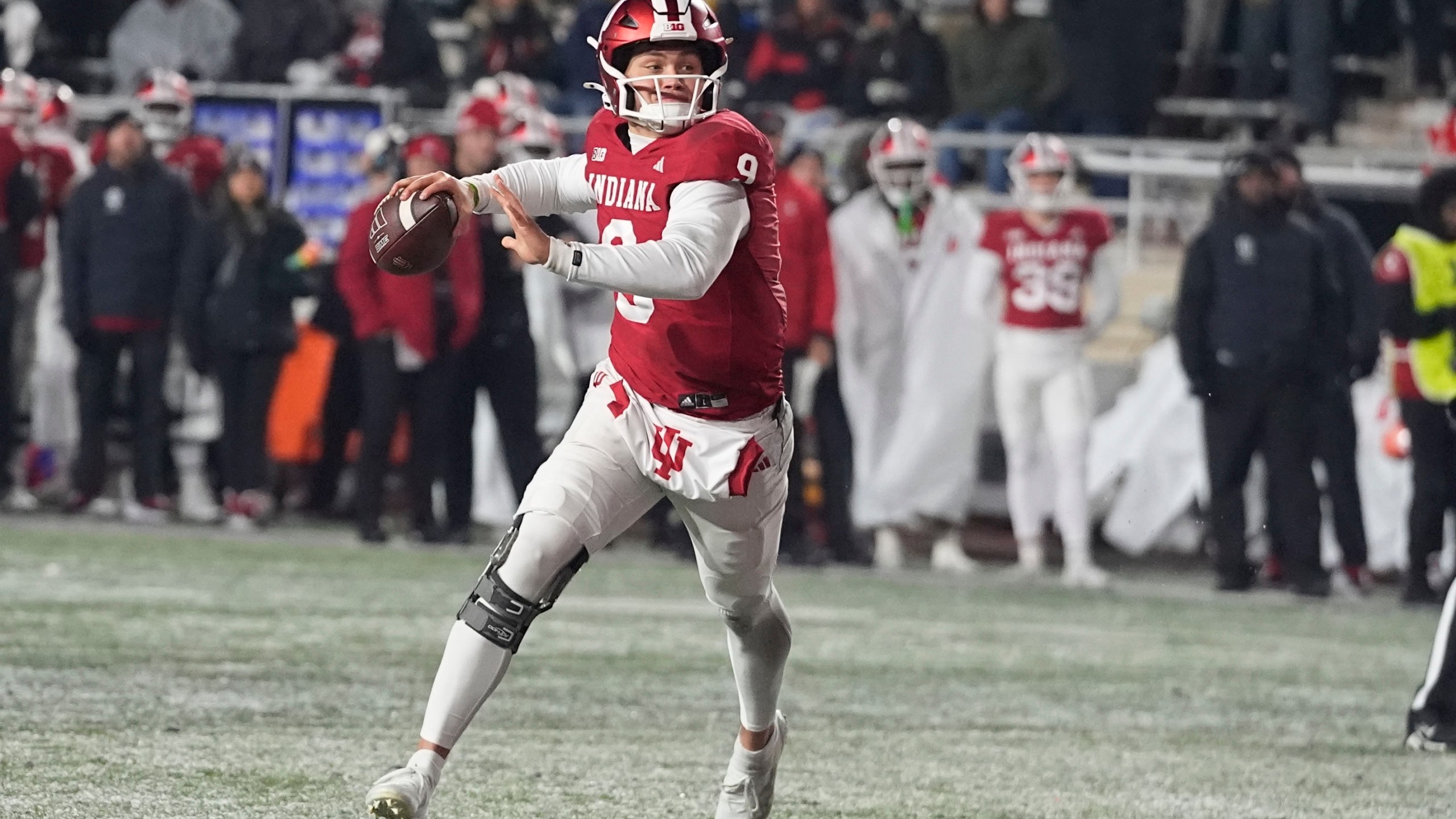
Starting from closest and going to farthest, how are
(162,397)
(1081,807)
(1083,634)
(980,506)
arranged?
(1081,807) < (1083,634) < (162,397) < (980,506)

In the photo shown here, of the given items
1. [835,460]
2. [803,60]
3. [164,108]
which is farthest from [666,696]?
[803,60]

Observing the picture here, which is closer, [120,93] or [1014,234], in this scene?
[1014,234]

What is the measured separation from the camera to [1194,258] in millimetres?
12445

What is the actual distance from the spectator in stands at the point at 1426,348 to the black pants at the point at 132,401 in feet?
21.0

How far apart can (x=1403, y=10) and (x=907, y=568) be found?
6.75 metres

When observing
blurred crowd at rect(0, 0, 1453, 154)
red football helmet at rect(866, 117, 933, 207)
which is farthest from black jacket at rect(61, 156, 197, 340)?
red football helmet at rect(866, 117, 933, 207)

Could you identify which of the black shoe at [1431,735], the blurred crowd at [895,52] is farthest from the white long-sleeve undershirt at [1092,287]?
the black shoe at [1431,735]

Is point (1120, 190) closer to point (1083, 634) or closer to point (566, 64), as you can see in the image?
point (566, 64)

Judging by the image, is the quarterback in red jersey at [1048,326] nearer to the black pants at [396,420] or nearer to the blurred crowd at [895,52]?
the blurred crowd at [895,52]

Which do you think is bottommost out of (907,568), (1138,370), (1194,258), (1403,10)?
(907,568)

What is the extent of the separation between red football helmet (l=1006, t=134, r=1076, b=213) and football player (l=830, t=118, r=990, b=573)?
1.66 feet

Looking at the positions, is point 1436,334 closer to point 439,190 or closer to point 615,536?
point 615,536

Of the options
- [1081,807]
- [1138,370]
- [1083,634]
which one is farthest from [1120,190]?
[1081,807]

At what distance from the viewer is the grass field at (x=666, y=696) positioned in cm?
611
